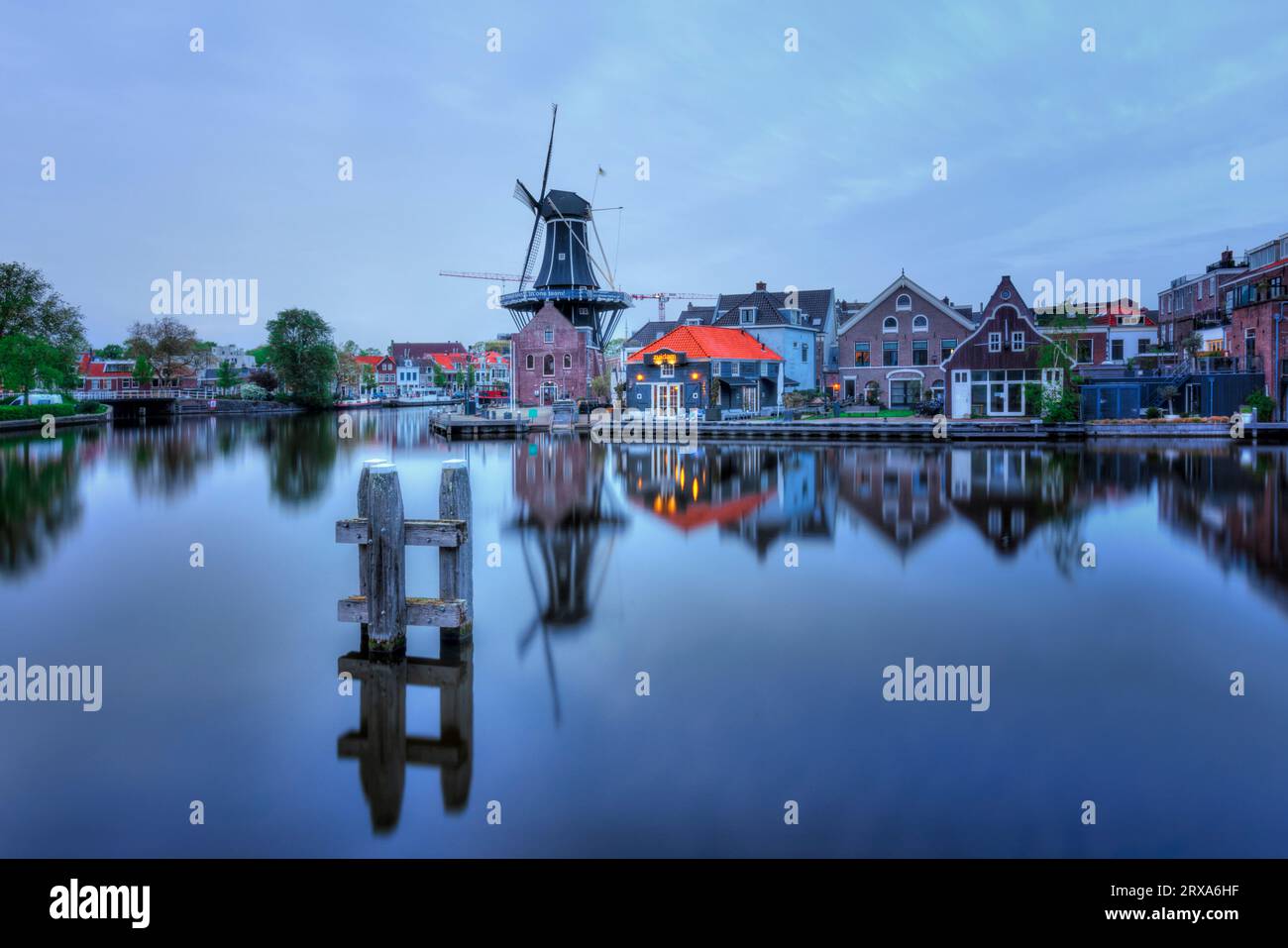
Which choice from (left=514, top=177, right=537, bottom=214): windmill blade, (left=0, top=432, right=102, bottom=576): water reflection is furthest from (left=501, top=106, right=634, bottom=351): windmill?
(left=0, top=432, right=102, bottom=576): water reflection

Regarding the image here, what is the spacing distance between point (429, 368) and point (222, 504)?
435 ft

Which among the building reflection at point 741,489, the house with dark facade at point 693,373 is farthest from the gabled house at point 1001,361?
the building reflection at point 741,489

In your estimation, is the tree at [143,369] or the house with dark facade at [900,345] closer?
the house with dark facade at [900,345]

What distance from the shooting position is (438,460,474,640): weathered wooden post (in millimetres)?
9703

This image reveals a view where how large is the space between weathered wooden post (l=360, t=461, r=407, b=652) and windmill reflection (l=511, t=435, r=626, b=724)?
5.50ft

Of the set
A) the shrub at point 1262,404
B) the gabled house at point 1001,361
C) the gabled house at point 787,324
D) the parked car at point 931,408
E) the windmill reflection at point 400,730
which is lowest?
the windmill reflection at point 400,730

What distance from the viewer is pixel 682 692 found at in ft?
31.0

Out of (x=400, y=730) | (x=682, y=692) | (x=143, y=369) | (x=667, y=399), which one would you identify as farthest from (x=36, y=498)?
(x=143, y=369)

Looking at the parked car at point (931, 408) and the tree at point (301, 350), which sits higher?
the tree at point (301, 350)

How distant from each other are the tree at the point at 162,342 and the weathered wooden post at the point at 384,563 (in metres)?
118

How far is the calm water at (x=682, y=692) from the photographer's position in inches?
263

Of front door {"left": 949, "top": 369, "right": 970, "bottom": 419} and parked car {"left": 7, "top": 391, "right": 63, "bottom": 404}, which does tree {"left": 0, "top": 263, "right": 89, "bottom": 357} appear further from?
front door {"left": 949, "top": 369, "right": 970, "bottom": 419}

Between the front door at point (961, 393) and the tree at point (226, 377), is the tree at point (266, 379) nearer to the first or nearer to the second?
the tree at point (226, 377)
